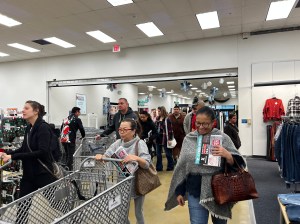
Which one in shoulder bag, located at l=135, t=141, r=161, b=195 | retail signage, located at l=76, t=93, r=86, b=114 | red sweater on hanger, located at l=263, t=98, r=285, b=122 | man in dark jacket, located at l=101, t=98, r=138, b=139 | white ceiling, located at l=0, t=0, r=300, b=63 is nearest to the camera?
shoulder bag, located at l=135, t=141, r=161, b=195

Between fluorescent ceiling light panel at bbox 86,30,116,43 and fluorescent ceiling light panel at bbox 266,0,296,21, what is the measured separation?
4.46 metres

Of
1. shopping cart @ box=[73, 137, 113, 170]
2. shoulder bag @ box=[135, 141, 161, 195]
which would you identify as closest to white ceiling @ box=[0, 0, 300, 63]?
shopping cart @ box=[73, 137, 113, 170]

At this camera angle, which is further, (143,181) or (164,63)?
(164,63)

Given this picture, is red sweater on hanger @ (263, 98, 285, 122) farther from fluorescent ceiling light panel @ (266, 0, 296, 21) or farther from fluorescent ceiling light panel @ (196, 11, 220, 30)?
fluorescent ceiling light panel @ (196, 11, 220, 30)

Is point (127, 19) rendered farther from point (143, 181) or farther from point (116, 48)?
point (143, 181)

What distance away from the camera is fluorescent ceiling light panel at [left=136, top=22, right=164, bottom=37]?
7170 millimetres

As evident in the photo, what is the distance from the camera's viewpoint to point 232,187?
5.91ft

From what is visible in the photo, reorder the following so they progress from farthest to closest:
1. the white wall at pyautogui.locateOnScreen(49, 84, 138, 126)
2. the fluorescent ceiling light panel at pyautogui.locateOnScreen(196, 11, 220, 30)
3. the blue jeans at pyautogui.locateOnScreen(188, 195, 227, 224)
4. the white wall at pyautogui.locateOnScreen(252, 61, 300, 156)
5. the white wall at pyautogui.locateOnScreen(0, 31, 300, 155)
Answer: the white wall at pyautogui.locateOnScreen(49, 84, 138, 126), the white wall at pyautogui.locateOnScreen(0, 31, 300, 155), the white wall at pyautogui.locateOnScreen(252, 61, 300, 156), the fluorescent ceiling light panel at pyautogui.locateOnScreen(196, 11, 220, 30), the blue jeans at pyautogui.locateOnScreen(188, 195, 227, 224)

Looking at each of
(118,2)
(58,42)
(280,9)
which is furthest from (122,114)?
(58,42)

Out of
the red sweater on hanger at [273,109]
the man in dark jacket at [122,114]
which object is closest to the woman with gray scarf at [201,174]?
the man in dark jacket at [122,114]

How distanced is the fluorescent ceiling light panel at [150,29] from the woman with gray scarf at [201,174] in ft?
18.7

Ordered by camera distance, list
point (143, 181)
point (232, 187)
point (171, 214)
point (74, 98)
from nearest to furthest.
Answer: point (232, 187) → point (143, 181) → point (171, 214) → point (74, 98)

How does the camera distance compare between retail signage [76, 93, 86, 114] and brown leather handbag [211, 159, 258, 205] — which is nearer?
brown leather handbag [211, 159, 258, 205]

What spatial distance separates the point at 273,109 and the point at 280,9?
2.65 meters
